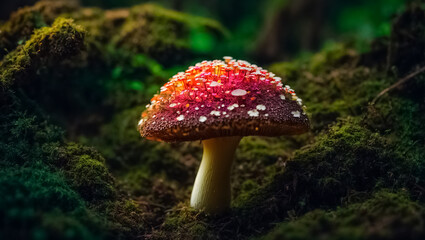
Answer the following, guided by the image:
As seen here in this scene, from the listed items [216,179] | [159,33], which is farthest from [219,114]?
[159,33]

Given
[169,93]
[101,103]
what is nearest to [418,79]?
[169,93]

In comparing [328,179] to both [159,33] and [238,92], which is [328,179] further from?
[159,33]

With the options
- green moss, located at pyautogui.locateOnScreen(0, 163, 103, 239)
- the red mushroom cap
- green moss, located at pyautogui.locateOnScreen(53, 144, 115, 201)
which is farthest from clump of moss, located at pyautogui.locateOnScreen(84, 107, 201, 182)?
green moss, located at pyautogui.locateOnScreen(0, 163, 103, 239)

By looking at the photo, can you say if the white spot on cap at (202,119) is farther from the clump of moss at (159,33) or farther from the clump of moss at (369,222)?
the clump of moss at (159,33)

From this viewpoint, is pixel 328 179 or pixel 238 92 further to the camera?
pixel 328 179

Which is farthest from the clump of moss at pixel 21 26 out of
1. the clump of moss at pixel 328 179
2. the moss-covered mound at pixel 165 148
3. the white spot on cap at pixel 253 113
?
the clump of moss at pixel 328 179

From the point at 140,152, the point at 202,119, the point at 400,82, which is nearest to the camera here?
the point at 202,119
